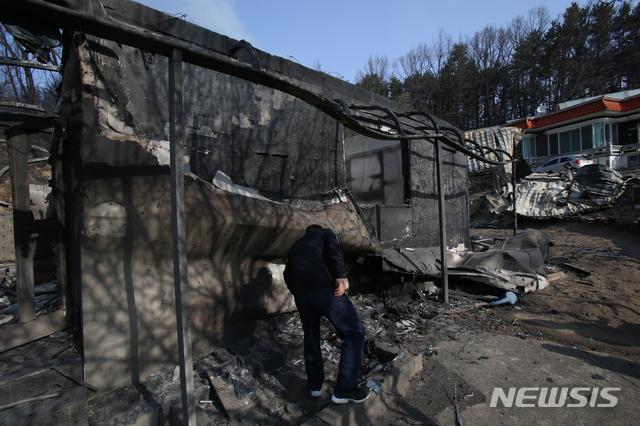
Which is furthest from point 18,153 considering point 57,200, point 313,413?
point 313,413

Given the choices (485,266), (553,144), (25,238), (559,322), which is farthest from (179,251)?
(553,144)

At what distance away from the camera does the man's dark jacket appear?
2.71 metres

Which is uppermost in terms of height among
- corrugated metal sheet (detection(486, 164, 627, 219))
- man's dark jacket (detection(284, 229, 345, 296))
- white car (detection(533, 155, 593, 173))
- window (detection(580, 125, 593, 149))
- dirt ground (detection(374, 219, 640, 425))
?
window (detection(580, 125, 593, 149))

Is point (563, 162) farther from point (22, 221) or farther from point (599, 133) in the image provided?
point (22, 221)

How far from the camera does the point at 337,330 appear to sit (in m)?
2.63

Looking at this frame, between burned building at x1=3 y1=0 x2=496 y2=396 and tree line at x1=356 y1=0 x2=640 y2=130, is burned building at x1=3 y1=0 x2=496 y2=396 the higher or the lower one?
the lower one

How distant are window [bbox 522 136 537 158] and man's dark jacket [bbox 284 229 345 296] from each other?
27335 millimetres

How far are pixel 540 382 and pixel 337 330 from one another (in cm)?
191

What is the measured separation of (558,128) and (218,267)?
89.6 ft

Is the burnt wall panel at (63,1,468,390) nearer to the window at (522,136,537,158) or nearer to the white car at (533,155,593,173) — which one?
the white car at (533,155,593,173)

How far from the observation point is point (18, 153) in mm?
3395

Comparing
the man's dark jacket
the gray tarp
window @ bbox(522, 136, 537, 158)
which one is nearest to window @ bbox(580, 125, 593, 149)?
window @ bbox(522, 136, 537, 158)

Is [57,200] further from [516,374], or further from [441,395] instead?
[516,374]

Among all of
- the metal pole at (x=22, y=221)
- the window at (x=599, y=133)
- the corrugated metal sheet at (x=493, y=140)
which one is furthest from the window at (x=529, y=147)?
the metal pole at (x=22, y=221)
